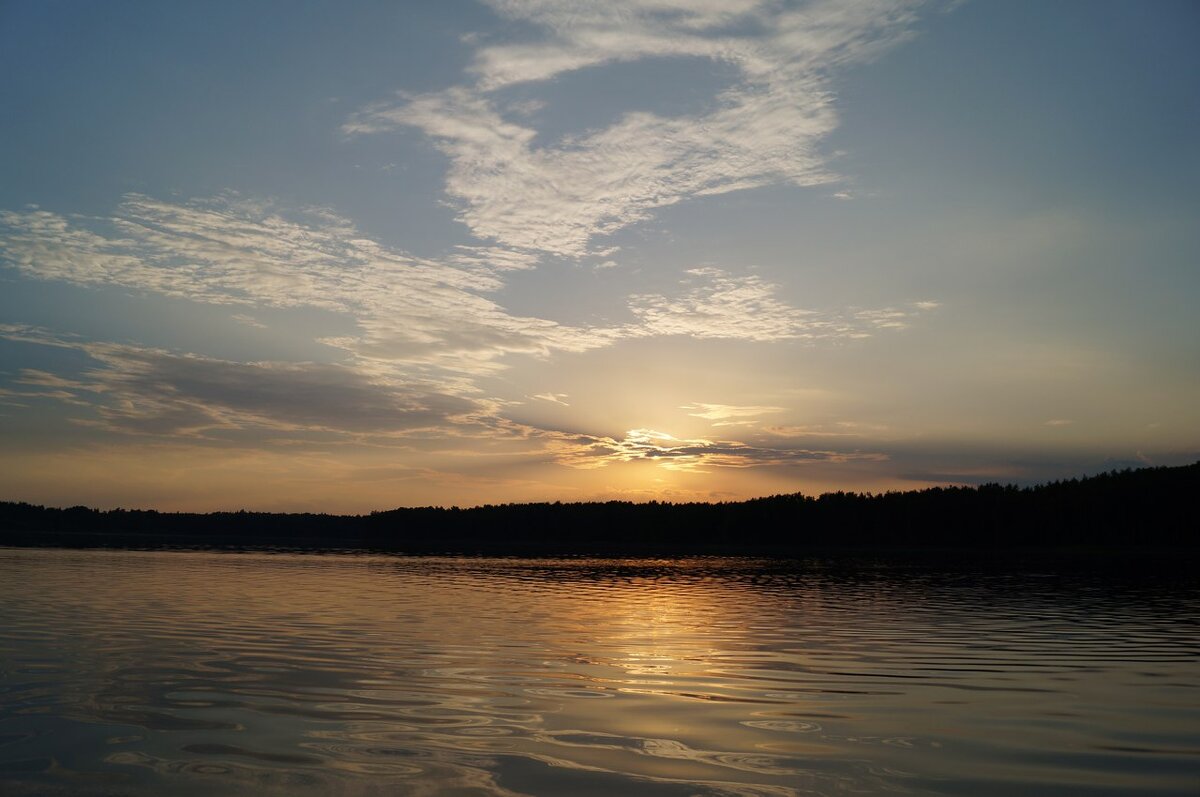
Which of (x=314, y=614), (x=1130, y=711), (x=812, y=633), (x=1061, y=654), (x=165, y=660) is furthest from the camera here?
(x=314, y=614)

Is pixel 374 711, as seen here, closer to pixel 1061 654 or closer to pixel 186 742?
pixel 186 742

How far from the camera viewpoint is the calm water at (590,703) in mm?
11227

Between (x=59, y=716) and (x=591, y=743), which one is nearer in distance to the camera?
(x=591, y=743)

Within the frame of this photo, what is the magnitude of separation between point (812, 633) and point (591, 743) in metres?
18.2

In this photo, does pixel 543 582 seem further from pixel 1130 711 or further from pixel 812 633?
pixel 1130 711

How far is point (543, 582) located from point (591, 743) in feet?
168

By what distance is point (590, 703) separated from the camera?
53.3 ft

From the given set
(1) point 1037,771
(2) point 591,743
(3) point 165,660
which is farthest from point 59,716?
(1) point 1037,771

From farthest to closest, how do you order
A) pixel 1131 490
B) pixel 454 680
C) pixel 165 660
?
pixel 1131 490, pixel 165 660, pixel 454 680

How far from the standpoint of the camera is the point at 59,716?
14453 millimetres

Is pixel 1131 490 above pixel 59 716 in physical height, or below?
above

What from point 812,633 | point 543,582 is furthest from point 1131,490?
point 812,633

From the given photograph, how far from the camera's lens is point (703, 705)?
16.1 m

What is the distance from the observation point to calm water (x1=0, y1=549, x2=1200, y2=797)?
11227 mm
